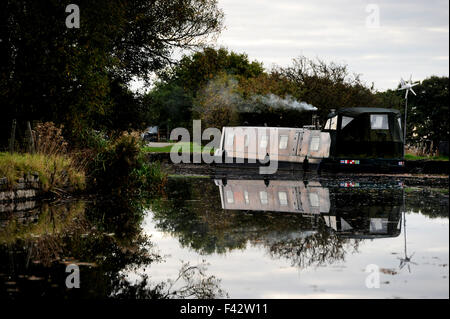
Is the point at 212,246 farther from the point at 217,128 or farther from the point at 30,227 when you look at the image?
the point at 217,128

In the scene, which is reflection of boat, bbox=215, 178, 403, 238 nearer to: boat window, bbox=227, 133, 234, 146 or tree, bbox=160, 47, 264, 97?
tree, bbox=160, 47, 264, 97

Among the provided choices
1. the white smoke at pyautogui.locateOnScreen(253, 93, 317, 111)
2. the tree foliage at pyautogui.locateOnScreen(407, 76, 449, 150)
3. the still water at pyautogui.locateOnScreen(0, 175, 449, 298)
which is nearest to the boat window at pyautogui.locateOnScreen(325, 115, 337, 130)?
the still water at pyautogui.locateOnScreen(0, 175, 449, 298)

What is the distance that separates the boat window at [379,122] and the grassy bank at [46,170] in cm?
1761

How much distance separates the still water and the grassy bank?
0.81 m

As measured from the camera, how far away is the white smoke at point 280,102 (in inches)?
2171

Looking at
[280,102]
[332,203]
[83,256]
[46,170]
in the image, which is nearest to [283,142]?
[332,203]

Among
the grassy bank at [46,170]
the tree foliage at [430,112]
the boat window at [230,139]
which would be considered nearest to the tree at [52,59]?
the grassy bank at [46,170]

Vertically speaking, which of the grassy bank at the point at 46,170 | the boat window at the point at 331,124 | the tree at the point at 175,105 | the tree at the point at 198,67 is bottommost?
the grassy bank at the point at 46,170

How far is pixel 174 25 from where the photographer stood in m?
30.1

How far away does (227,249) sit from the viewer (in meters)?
10.0

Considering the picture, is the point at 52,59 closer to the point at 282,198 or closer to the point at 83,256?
the point at 282,198

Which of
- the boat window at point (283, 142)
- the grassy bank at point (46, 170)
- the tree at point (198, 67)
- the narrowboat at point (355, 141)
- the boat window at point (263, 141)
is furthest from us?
the boat window at point (263, 141)

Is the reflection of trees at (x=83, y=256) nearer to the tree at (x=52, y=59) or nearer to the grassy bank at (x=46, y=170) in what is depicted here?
the grassy bank at (x=46, y=170)

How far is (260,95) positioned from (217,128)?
5.18 m
